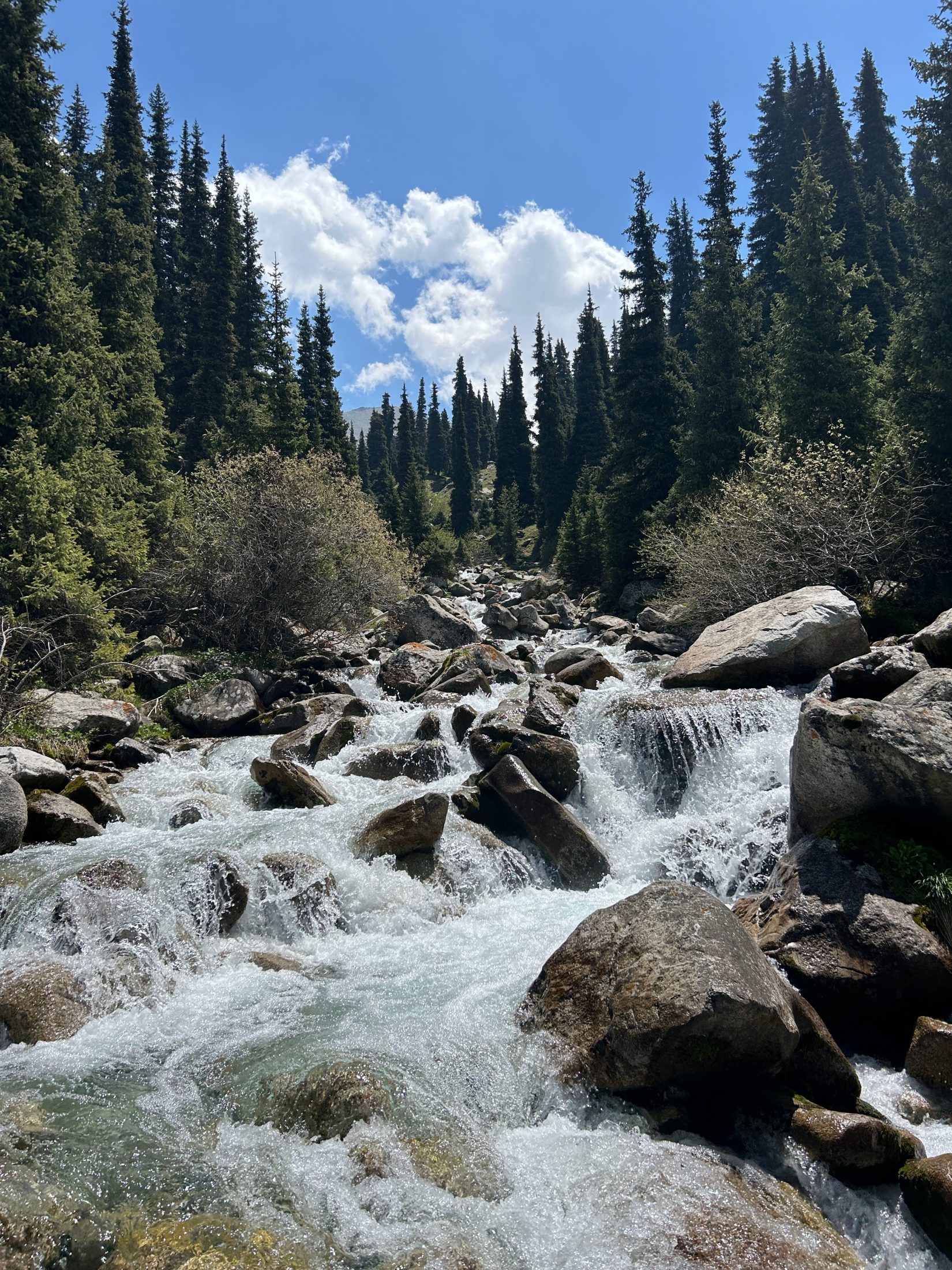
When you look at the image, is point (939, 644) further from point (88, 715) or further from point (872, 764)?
point (88, 715)

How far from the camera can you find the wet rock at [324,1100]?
5.16 meters

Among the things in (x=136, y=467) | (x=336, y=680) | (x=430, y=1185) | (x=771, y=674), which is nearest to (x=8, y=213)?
(x=136, y=467)

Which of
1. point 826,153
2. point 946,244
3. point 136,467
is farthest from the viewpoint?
point 826,153

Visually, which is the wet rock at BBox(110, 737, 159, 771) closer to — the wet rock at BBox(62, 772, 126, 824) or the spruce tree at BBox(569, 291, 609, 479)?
the wet rock at BBox(62, 772, 126, 824)

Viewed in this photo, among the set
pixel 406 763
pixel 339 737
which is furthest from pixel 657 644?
pixel 339 737

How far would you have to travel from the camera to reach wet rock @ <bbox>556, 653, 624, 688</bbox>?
17641mm

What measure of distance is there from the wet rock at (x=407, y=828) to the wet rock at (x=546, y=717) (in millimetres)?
3783

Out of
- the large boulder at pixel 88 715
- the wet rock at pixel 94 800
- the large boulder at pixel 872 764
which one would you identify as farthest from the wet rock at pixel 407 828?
the large boulder at pixel 88 715

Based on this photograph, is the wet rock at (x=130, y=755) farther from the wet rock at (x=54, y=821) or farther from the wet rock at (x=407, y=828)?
the wet rock at (x=407, y=828)

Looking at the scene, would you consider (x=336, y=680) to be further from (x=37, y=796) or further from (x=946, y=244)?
(x=946, y=244)

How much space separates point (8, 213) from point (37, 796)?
19.1 m

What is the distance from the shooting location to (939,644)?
34.0 feet

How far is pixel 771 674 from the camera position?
14109 mm

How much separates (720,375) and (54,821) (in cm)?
2782
